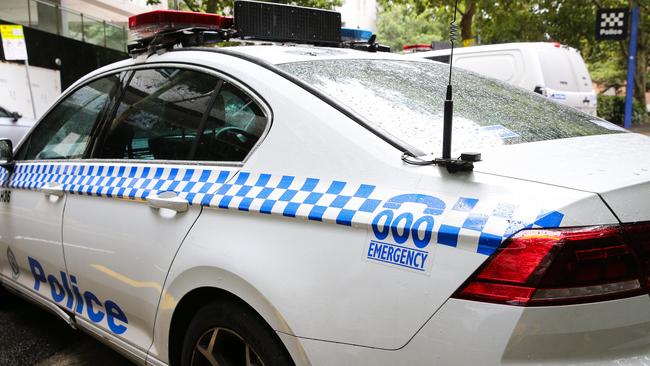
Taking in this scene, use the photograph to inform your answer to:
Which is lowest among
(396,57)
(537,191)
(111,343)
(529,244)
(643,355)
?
(111,343)

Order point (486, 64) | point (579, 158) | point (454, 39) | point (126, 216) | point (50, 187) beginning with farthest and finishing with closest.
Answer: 1. point (486, 64)
2. point (50, 187)
3. point (126, 216)
4. point (454, 39)
5. point (579, 158)

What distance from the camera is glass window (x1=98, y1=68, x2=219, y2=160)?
2.32 m

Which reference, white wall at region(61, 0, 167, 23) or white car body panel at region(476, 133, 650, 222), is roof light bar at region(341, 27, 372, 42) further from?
white wall at region(61, 0, 167, 23)

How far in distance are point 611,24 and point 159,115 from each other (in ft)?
52.7

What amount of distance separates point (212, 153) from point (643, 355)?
1513 millimetres

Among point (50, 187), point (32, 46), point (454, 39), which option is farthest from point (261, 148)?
point (32, 46)

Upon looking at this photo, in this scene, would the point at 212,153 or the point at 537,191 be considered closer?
the point at 537,191

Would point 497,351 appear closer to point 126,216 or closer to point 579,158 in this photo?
point 579,158

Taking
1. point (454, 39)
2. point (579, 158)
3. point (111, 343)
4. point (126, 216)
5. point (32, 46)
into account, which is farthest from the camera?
point (32, 46)

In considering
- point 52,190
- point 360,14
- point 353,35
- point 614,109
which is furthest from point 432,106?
point 360,14

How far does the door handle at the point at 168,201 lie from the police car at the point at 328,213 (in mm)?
11

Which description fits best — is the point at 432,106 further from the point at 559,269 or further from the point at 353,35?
the point at 353,35

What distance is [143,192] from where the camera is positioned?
89.5 inches

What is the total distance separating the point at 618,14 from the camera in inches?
605
